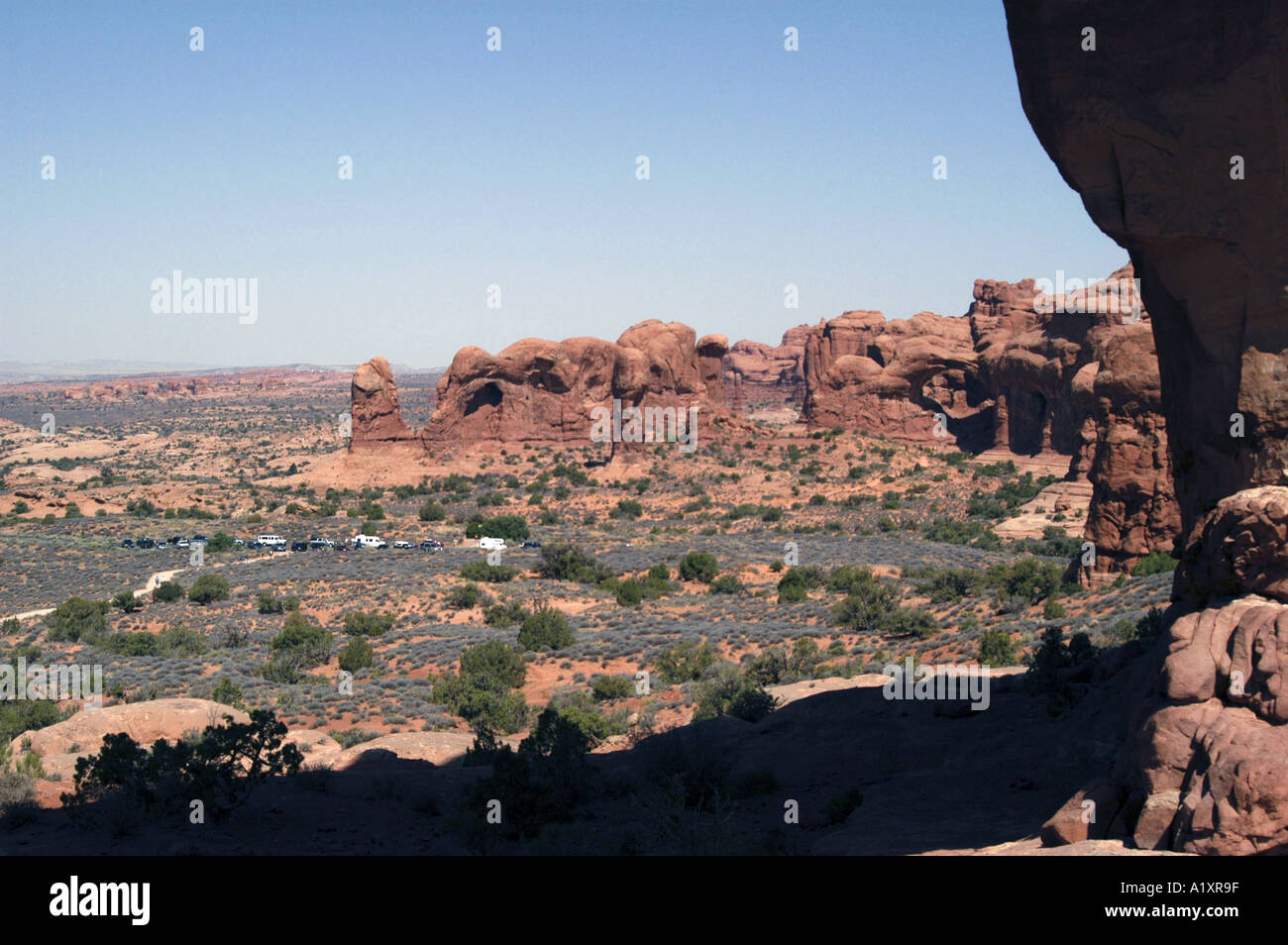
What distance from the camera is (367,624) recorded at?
25.4 metres

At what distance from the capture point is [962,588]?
25.3 meters

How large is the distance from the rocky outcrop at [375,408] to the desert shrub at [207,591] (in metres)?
28.6

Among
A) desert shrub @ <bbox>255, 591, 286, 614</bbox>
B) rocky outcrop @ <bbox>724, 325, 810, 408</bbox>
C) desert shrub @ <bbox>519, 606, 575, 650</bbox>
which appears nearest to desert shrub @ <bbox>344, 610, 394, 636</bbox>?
desert shrub @ <bbox>255, 591, 286, 614</bbox>

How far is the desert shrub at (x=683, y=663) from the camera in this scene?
20.6 meters

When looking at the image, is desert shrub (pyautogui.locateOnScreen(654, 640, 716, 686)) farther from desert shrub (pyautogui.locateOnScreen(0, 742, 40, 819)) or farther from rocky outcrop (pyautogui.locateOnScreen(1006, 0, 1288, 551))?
rocky outcrop (pyautogui.locateOnScreen(1006, 0, 1288, 551))

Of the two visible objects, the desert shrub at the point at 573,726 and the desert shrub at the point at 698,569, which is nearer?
the desert shrub at the point at 573,726

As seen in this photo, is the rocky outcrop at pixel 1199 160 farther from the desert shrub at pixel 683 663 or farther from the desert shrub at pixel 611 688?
the desert shrub at pixel 683 663

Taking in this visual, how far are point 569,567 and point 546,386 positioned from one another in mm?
31717

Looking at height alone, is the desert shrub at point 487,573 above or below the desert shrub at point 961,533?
below

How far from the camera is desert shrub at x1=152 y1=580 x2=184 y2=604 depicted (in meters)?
28.7

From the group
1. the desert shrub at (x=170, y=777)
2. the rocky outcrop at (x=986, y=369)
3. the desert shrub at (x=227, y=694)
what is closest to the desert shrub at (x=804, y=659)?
the desert shrub at (x=227, y=694)

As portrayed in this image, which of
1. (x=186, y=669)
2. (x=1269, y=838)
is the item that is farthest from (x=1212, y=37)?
(x=186, y=669)
